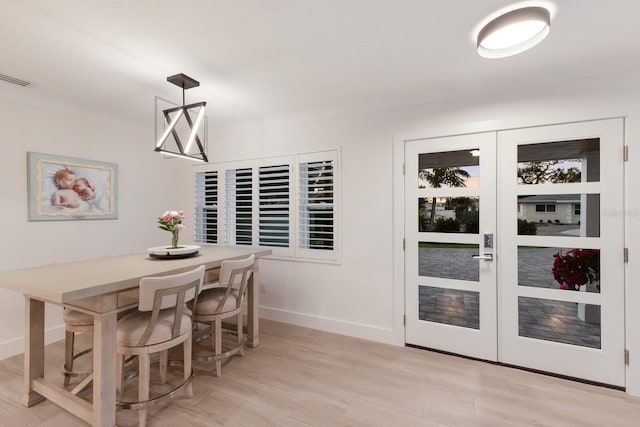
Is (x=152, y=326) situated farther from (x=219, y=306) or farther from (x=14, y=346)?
(x=14, y=346)

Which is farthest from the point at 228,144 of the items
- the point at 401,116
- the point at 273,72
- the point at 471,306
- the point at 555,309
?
the point at 555,309

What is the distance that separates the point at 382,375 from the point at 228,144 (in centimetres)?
329

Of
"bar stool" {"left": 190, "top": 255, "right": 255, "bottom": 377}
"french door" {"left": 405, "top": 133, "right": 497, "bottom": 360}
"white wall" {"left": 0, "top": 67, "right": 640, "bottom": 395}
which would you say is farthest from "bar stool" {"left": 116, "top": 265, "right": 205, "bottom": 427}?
"french door" {"left": 405, "top": 133, "right": 497, "bottom": 360}

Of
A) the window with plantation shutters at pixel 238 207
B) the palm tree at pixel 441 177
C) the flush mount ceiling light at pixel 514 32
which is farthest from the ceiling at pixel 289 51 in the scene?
the window with plantation shutters at pixel 238 207

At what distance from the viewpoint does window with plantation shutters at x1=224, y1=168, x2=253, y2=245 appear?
12.6ft

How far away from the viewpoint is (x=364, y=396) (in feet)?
7.05

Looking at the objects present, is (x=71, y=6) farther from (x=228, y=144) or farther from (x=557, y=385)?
(x=557, y=385)

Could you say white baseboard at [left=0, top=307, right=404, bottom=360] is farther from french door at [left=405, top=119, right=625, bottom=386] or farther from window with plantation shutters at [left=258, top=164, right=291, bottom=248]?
window with plantation shutters at [left=258, top=164, right=291, bottom=248]

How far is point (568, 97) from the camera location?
2369 mm

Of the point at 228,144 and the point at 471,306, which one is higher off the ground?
the point at 228,144

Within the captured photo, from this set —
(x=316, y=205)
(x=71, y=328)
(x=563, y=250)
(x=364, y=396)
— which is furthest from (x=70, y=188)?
(x=563, y=250)

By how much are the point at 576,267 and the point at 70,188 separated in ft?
16.1

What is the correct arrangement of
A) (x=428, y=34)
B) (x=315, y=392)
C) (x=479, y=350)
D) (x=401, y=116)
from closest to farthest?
(x=428, y=34) → (x=315, y=392) → (x=479, y=350) → (x=401, y=116)

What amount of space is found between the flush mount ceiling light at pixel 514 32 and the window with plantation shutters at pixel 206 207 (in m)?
3.41
